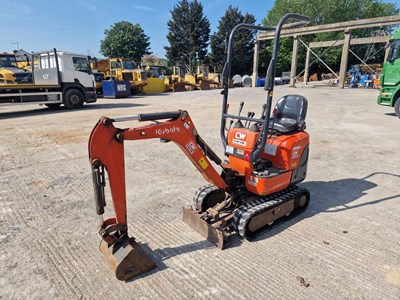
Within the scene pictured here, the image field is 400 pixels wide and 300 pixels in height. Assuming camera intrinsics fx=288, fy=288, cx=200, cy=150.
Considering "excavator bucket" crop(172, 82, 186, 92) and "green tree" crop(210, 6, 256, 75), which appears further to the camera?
"green tree" crop(210, 6, 256, 75)

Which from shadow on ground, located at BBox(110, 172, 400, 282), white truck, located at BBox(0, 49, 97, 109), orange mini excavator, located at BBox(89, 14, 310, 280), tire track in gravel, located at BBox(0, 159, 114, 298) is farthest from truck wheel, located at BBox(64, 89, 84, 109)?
shadow on ground, located at BBox(110, 172, 400, 282)

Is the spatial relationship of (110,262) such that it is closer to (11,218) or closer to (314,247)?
(11,218)

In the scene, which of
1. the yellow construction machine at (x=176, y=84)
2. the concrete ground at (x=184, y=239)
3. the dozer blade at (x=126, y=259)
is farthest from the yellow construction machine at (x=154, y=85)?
the dozer blade at (x=126, y=259)

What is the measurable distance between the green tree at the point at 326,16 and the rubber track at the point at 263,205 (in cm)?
3896

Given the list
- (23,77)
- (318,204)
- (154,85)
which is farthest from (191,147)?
(154,85)

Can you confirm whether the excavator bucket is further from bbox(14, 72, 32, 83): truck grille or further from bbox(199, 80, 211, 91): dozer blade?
bbox(14, 72, 32, 83): truck grille

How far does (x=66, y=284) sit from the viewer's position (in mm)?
2432

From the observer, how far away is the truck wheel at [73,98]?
Result: 13500mm

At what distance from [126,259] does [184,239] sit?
2.56ft

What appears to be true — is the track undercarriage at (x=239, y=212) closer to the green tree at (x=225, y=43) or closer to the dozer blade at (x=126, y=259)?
the dozer blade at (x=126, y=259)

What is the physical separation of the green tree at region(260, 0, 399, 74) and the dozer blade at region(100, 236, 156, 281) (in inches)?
1589

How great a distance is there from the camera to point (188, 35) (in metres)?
46.0

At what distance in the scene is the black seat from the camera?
3510 millimetres

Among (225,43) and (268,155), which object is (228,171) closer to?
(268,155)
